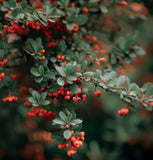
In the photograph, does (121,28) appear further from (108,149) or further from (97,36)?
(108,149)

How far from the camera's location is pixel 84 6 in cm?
154

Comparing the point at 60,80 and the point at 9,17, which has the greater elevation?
the point at 9,17

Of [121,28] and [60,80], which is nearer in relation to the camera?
[60,80]

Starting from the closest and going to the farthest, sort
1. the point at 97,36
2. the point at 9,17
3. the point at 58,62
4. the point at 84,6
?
the point at 9,17 < the point at 58,62 < the point at 84,6 < the point at 97,36

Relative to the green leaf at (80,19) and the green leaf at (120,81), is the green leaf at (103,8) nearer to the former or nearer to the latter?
the green leaf at (80,19)

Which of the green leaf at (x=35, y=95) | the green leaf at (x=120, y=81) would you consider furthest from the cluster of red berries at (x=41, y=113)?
the green leaf at (x=120, y=81)

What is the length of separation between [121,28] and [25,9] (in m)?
0.87

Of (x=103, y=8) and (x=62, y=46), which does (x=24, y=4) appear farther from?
(x=103, y=8)

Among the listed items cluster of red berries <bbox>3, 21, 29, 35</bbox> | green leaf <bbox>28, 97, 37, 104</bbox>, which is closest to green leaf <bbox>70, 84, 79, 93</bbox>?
green leaf <bbox>28, 97, 37, 104</bbox>

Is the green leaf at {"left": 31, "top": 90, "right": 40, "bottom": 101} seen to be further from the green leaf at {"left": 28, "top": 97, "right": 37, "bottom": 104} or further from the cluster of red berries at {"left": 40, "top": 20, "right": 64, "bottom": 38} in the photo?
the cluster of red berries at {"left": 40, "top": 20, "right": 64, "bottom": 38}

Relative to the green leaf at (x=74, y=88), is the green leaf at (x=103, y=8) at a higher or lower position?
higher

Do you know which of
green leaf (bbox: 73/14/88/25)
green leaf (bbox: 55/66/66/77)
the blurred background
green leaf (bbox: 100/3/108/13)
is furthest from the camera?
the blurred background

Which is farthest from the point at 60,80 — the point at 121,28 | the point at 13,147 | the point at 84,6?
the point at 13,147

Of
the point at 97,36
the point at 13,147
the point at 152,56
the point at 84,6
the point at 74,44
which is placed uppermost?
the point at 84,6
